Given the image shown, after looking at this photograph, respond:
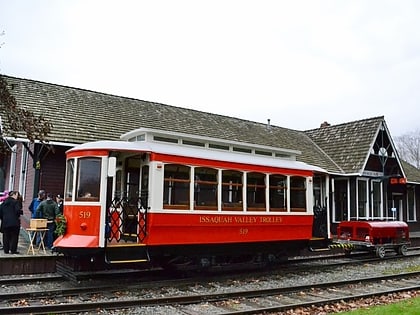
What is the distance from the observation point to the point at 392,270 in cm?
1261

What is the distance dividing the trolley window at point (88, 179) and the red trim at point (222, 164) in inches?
48.4

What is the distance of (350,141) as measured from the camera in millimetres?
23875

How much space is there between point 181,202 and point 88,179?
7.05 feet

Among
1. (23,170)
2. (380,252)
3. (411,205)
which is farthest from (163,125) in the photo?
(411,205)

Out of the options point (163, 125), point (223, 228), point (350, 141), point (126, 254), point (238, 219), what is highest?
point (350, 141)

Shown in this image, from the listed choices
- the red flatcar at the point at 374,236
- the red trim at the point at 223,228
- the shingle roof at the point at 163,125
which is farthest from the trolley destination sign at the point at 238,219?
the shingle roof at the point at 163,125

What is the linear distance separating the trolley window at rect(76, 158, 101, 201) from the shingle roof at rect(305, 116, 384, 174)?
15.6m

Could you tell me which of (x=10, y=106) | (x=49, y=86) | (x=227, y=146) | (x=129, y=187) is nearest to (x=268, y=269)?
(x=227, y=146)

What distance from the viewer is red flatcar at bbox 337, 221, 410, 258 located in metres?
15.1

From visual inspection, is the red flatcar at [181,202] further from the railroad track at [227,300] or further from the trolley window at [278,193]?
the railroad track at [227,300]

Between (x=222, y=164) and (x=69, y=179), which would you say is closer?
(x=69, y=179)

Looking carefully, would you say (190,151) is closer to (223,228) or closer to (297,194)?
(223,228)

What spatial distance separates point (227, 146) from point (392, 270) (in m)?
6.23

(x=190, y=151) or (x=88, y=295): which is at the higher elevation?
(x=190, y=151)
